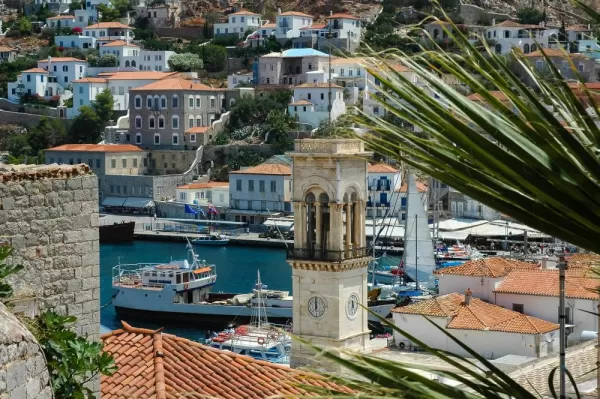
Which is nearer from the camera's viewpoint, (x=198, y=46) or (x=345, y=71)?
(x=345, y=71)

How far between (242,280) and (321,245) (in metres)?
26.2

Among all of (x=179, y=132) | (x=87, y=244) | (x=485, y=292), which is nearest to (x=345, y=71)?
(x=179, y=132)

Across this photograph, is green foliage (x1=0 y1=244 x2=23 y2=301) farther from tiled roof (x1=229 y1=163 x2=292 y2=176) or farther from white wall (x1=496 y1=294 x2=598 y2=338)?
tiled roof (x1=229 y1=163 x2=292 y2=176)

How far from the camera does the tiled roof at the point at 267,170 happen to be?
2437 inches

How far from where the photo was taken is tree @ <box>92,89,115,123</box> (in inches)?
2881

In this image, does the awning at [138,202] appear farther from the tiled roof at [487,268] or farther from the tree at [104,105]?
the tiled roof at [487,268]

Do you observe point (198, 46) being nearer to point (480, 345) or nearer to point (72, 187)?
point (480, 345)

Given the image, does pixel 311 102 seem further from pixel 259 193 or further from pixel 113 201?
pixel 113 201

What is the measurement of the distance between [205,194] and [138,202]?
11.2 feet

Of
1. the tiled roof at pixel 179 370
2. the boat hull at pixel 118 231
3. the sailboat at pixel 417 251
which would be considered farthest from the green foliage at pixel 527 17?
the tiled roof at pixel 179 370

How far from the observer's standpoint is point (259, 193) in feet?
204

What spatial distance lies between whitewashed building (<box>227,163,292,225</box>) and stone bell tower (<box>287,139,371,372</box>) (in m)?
39.0

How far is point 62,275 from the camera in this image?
5570mm

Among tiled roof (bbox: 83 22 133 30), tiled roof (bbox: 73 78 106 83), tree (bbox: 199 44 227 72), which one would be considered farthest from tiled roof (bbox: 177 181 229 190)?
tiled roof (bbox: 83 22 133 30)
